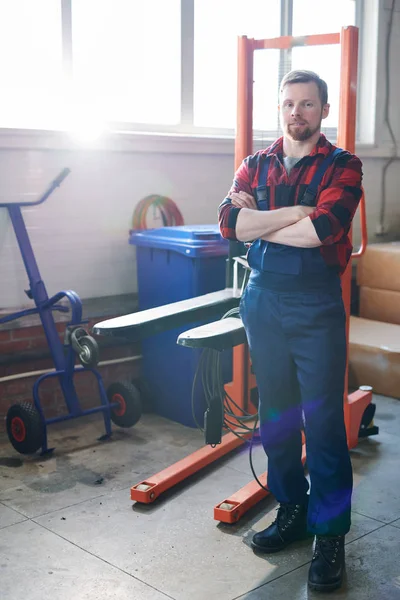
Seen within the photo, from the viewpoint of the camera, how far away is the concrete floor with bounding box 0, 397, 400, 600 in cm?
236

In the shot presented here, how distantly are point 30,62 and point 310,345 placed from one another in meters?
2.44

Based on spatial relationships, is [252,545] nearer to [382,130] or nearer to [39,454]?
[39,454]

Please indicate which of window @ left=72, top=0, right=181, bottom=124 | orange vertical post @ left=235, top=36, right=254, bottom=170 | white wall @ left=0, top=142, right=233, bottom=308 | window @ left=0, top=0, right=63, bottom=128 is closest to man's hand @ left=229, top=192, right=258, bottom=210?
orange vertical post @ left=235, top=36, right=254, bottom=170

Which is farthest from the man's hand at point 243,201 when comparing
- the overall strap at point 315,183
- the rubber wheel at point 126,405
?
the rubber wheel at point 126,405

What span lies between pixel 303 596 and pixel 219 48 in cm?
350

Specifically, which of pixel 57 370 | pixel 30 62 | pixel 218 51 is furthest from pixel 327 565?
pixel 218 51

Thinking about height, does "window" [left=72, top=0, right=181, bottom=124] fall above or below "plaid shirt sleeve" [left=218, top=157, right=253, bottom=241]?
above

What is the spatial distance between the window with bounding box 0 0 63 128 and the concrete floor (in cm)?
174

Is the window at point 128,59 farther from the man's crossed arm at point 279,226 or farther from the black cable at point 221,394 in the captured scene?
the man's crossed arm at point 279,226

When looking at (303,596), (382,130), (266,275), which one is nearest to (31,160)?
(266,275)

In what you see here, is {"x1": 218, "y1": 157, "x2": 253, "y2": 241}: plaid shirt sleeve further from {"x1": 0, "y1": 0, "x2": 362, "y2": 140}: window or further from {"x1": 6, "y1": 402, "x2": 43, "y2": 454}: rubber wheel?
{"x1": 6, "y1": 402, "x2": 43, "y2": 454}: rubber wheel

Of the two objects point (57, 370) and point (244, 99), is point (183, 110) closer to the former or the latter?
point (244, 99)

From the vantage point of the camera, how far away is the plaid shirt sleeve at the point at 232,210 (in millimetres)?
2434

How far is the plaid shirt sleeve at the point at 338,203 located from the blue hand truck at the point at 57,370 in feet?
4.86
